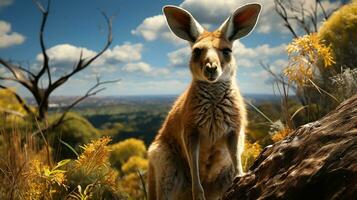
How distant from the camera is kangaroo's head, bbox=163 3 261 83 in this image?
4285mm

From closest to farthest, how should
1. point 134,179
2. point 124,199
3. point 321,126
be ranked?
point 321,126 < point 124,199 < point 134,179

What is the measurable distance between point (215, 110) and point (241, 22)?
1026 mm

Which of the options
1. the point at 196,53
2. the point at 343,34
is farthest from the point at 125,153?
the point at 196,53

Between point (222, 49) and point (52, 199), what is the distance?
2.25 meters

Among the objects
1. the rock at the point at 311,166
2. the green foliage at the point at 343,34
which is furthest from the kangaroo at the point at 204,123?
the green foliage at the point at 343,34

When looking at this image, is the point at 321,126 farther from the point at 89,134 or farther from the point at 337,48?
the point at 89,134

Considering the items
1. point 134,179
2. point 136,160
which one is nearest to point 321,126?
point 134,179

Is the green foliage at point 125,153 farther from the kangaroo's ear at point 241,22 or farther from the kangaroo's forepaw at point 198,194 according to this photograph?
the kangaroo's forepaw at point 198,194

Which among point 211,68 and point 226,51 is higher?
point 226,51

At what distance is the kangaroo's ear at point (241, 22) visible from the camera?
469 cm

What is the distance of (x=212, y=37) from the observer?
460 cm

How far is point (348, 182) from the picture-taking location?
2.33 m

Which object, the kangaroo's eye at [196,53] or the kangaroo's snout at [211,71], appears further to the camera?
the kangaroo's eye at [196,53]

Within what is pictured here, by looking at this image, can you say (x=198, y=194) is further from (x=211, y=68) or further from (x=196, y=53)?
(x=196, y=53)
